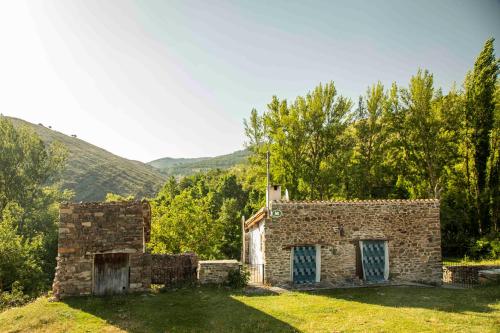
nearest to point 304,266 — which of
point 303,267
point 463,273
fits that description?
point 303,267

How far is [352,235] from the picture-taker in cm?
1772

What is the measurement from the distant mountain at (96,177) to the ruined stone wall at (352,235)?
79.2m

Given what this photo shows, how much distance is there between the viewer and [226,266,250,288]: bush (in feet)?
55.6

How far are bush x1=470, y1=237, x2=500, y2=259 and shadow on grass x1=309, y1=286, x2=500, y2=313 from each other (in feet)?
34.1

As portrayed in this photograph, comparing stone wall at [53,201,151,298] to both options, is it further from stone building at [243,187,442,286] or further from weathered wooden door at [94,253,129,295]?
stone building at [243,187,442,286]

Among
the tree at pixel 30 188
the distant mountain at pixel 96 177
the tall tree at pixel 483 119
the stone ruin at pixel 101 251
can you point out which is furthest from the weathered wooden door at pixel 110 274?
the distant mountain at pixel 96 177

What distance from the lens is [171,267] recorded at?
18047 millimetres

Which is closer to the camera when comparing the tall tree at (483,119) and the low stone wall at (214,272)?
the low stone wall at (214,272)

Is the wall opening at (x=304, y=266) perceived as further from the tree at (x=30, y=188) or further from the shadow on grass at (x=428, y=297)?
the tree at (x=30, y=188)

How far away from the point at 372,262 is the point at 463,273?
15.8 ft

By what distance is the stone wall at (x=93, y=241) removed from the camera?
50.9ft

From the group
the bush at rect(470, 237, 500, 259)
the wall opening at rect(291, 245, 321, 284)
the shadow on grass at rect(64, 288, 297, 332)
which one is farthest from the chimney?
the bush at rect(470, 237, 500, 259)

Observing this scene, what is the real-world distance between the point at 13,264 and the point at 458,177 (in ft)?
108

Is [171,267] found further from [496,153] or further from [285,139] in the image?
[496,153]
